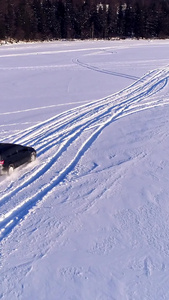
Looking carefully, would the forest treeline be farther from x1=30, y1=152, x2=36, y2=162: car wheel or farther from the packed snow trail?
x1=30, y1=152, x2=36, y2=162: car wheel

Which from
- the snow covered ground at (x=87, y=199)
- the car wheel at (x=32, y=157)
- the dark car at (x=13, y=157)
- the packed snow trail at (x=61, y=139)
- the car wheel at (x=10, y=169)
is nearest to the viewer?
the snow covered ground at (x=87, y=199)

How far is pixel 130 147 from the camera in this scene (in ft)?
58.1

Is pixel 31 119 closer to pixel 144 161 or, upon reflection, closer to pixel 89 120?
pixel 89 120

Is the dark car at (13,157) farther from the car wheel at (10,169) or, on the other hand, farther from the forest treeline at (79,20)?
the forest treeline at (79,20)

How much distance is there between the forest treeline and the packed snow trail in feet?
148

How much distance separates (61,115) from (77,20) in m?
60.2

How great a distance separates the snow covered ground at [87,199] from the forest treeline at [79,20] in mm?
46005

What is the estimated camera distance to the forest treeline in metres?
69.8

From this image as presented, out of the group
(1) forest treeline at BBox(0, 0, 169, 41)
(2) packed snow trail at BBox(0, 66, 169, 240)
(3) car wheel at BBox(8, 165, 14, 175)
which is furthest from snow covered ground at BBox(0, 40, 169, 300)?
(1) forest treeline at BBox(0, 0, 169, 41)

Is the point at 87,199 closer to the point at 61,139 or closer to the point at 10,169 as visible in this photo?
the point at 10,169

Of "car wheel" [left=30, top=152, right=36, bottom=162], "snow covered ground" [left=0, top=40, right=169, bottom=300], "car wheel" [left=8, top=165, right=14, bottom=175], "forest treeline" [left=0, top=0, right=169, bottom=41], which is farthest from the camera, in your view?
"forest treeline" [left=0, top=0, right=169, bottom=41]

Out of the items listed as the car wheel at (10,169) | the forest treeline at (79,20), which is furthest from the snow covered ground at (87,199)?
the forest treeline at (79,20)

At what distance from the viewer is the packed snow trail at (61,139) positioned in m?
12.5

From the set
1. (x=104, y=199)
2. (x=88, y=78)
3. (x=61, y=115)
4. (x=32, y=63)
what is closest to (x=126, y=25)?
(x=32, y=63)
